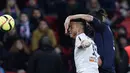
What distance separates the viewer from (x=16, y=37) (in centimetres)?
1264

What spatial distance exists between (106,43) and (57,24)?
708 centimetres

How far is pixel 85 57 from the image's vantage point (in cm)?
656

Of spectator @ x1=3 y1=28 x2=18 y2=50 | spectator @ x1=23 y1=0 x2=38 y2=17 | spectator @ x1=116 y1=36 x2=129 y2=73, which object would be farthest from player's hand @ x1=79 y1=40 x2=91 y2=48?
spectator @ x1=23 y1=0 x2=38 y2=17

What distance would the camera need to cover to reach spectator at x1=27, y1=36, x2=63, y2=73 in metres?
10.3

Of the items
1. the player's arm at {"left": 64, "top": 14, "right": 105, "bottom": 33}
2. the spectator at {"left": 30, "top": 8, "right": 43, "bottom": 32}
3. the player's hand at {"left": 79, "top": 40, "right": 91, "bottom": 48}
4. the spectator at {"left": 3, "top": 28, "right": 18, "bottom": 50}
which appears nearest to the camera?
the player's hand at {"left": 79, "top": 40, "right": 91, "bottom": 48}

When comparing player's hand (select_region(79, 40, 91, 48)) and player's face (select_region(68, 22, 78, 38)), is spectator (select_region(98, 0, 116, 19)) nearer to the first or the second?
player's face (select_region(68, 22, 78, 38))

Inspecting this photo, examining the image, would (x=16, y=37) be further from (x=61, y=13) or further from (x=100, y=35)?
(x=100, y=35)

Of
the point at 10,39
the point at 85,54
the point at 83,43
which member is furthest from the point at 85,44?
the point at 10,39

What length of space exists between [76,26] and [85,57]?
1.58 feet

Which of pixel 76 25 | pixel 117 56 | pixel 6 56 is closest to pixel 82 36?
pixel 76 25

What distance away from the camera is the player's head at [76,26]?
681cm

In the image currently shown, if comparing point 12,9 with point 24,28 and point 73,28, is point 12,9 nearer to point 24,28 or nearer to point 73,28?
point 24,28

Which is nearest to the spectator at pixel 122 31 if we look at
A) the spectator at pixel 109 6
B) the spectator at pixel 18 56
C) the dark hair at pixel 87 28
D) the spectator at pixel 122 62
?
the spectator at pixel 109 6

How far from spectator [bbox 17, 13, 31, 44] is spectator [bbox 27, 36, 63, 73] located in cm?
278
